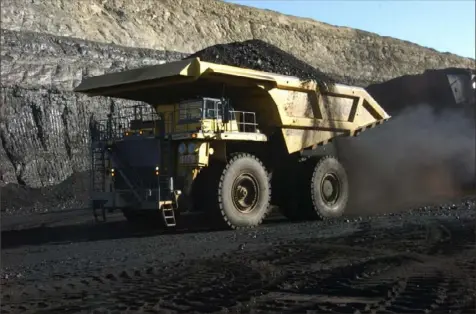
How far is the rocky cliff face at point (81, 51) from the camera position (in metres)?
18.9

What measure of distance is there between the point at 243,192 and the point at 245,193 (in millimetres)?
44

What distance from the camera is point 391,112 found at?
16.2m

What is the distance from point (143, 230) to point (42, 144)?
30.7 feet

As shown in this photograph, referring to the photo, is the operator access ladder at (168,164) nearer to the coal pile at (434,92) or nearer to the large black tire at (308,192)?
the large black tire at (308,192)

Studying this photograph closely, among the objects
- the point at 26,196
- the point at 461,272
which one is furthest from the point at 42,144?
the point at 461,272

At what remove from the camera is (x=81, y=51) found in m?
22.6

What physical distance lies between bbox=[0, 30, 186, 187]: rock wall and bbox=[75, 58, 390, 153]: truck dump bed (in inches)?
314

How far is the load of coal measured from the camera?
11.9 metres

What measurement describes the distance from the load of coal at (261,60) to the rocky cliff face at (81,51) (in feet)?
24.6

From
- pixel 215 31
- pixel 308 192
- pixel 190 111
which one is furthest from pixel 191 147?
pixel 215 31

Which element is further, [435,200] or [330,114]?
[435,200]

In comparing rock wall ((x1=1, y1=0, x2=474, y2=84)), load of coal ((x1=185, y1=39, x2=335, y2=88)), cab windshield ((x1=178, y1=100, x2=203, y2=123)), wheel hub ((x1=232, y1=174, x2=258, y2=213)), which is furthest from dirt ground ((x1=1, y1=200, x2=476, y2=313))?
rock wall ((x1=1, y1=0, x2=474, y2=84))

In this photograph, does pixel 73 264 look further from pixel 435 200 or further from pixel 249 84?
Answer: pixel 435 200

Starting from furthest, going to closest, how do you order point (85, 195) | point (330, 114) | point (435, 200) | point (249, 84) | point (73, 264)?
point (85, 195)
point (435, 200)
point (330, 114)
point (249, 84)
point (73, 264)
